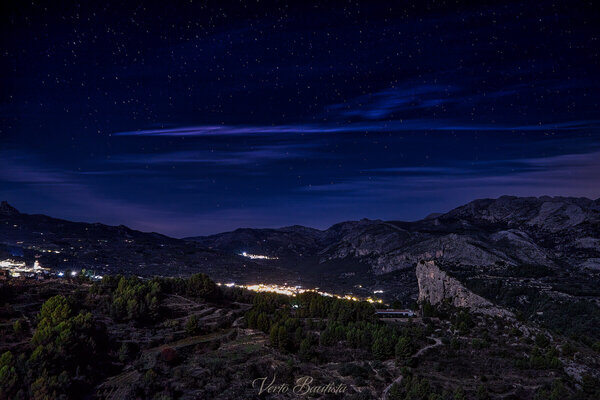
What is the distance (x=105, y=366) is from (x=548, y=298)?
109968 mm

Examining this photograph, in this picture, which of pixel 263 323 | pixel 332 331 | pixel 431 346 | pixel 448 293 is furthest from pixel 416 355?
pixel 448 293

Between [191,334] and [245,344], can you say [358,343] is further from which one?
[191,334]

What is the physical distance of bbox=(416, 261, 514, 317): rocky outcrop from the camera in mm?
91887

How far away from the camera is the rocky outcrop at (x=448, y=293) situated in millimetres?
91887

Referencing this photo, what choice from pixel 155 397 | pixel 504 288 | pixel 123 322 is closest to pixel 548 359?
pixel 155 397

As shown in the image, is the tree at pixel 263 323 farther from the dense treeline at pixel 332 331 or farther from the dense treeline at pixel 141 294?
the dense treeline at pixel 141 294

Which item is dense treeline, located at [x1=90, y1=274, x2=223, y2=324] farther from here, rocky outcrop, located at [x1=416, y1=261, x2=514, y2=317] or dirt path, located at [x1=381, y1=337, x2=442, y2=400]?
rocky outcrop, located at [x1=416, y1=261, x2=514, y2=317]

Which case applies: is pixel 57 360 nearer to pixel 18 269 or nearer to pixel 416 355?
pixel 416 355

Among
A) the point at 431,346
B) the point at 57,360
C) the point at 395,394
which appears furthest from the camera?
the point at 431,346

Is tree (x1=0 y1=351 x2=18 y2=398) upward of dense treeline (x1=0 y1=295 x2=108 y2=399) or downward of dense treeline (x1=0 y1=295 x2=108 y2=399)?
upward

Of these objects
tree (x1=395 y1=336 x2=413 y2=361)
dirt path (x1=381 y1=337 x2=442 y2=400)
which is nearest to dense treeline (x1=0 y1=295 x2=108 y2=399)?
dirt path (x1=381 y1=337 x2=442 y2=400)

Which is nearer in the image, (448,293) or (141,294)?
(141,294)

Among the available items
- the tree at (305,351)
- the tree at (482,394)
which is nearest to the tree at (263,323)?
the tree at (305,351)

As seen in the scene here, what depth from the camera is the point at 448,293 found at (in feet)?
366
